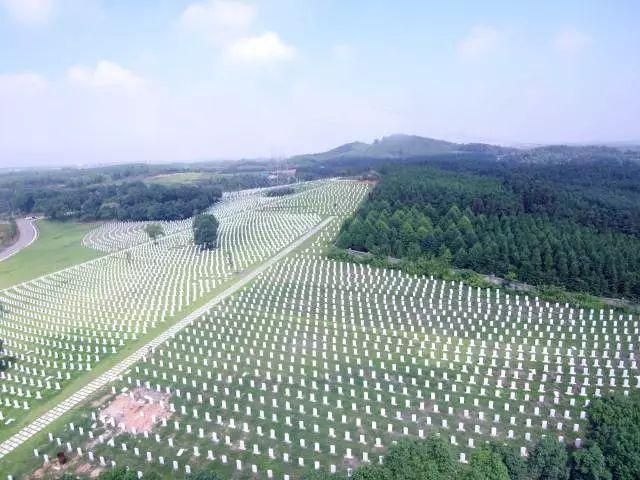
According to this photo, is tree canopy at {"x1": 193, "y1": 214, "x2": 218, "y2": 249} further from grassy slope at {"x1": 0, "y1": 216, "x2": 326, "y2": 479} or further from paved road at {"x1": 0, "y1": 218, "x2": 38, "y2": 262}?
paved road at {"x1": 0, "y1": 218, "x2": 38, "y2": 262}

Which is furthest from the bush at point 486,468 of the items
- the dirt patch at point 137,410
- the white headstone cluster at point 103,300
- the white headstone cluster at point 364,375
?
the white headstone cluster at point 103,300

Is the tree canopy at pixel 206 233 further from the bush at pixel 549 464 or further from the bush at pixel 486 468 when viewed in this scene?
the bush at pixel 549 464

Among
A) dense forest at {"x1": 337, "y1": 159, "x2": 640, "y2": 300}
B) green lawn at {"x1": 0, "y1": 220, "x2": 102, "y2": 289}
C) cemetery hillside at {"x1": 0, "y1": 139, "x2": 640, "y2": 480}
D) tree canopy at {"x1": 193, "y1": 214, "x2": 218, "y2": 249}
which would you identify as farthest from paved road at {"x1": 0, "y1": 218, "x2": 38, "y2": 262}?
dense forest at {"x1": 337, "y1": 159, "x2": 640, "y2": 300}

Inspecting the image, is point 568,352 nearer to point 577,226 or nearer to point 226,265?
point 577,226

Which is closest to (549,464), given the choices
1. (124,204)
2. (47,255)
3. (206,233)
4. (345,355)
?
(345,355)

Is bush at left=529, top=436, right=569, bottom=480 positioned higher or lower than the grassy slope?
higher

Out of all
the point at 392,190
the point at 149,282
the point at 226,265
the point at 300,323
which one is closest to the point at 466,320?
the point at 300,323
